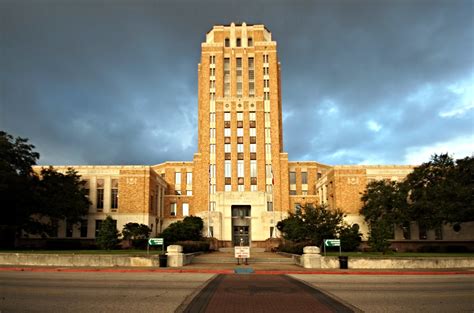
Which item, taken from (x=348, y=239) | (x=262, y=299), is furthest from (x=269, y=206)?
(x=262, y=299)

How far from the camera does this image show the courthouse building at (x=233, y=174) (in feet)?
206

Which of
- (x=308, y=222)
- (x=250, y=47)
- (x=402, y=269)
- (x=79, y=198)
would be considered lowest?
(x=402, y=269)

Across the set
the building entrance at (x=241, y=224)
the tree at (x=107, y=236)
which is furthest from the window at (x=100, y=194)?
the tree at (x=107, y=236)

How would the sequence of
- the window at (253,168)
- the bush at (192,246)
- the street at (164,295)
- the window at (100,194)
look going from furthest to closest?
1. the window at (253,168)
2. the window at (100,194)
3. the bush at (192,246)
4. the street at (164,295)

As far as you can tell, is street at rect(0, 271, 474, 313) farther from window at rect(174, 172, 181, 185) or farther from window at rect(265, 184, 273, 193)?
window at rect(174, 172, 181, 185)

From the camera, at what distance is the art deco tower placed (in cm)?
6438

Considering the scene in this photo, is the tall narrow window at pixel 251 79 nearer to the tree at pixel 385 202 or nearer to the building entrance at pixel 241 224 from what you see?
the building entrance at pixel 241 224

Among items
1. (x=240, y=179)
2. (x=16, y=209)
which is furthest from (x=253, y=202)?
(x=16, y=209)

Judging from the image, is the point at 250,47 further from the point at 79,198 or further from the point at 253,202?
the point at 79,198

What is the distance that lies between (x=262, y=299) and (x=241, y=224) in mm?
53089

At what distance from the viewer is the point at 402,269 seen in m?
25.6

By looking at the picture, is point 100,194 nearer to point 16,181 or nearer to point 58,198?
point 58,198

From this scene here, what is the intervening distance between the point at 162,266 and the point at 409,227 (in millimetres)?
47280

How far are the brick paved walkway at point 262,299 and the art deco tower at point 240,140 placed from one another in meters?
47.5
